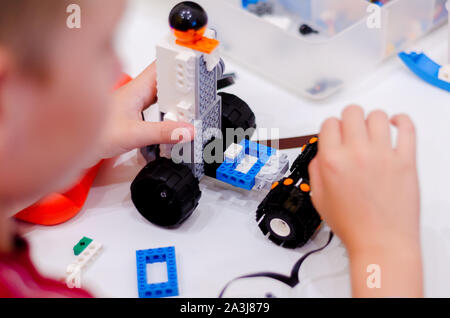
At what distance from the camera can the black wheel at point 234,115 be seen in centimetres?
88

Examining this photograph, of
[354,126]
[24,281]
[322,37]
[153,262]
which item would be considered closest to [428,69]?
[322,37]

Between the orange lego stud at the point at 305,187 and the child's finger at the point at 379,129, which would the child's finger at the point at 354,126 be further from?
the orange lego stud at the point at 305,187

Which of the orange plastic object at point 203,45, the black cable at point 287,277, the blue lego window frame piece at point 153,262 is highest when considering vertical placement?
the orange plastic object at point 203,45

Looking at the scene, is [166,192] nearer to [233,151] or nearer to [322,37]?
[233,151]

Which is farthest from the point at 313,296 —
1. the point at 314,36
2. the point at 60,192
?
the point at 314,36

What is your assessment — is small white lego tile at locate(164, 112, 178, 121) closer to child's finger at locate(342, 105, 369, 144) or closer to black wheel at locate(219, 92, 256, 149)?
black wheel at locate(219, 92, 256, 149)

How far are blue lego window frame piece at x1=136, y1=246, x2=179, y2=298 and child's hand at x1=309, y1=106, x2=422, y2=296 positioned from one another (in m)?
0.23

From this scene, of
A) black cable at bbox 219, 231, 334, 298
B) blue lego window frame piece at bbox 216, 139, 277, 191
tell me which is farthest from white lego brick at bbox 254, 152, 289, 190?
black cable at bbox 219, 231, 334, 298

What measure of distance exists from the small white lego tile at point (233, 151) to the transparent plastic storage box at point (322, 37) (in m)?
0.25

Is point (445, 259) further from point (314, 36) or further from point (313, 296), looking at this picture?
point (314, 36)

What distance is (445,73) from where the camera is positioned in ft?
3.36

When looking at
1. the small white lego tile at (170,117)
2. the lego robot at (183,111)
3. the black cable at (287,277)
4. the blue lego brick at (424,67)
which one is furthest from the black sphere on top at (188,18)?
the blue lego brick at (424,67)
